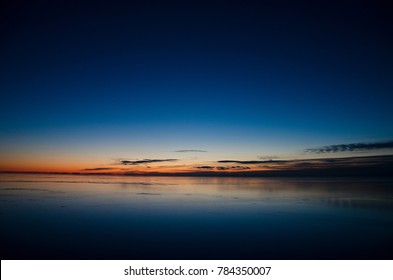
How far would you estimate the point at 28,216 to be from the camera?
991 centimetres

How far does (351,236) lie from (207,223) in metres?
3.86

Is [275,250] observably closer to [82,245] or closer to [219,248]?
[219,248]

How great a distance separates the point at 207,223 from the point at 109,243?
325 centimetres

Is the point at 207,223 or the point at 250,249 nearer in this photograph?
the point at 250,249

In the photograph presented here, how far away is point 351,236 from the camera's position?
7.34 meters

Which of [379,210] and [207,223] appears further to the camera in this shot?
[379,210]

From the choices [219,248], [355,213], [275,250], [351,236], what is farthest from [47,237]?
[355,213]

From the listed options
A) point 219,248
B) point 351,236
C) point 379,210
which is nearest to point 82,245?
point 219,248

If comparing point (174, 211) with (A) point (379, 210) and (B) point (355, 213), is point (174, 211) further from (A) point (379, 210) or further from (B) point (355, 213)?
(A) point (379, 210)
